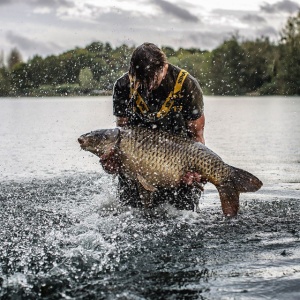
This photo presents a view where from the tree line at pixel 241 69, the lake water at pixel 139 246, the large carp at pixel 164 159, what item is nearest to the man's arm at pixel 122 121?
the large carp at pixel 164 159

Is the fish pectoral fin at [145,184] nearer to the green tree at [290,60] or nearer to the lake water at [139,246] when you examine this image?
the lake water at [139,246]

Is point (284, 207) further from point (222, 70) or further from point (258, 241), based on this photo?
point (222, 70)

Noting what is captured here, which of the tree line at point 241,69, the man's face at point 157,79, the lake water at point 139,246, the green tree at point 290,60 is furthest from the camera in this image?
the green tree at point 290,60

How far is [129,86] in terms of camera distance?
677 centimetres

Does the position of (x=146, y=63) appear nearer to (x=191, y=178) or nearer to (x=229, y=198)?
(x=191, y=178)

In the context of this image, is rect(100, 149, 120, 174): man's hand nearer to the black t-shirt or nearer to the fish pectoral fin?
the fish pectoral fin

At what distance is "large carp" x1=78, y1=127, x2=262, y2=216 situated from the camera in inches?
244

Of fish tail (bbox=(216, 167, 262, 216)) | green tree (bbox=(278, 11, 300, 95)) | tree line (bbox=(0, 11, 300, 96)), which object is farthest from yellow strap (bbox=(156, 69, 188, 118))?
green tree (bbox=(278, 11, 300, 95))

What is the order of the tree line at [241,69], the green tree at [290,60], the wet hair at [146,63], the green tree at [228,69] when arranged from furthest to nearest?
the green tree at [228,69] → the green tree at [290,60] → the tree line at [241,69] → the wet hair at [146,63]

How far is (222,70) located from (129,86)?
9897cm

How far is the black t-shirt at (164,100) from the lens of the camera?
671 cm

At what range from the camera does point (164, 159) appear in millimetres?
6227

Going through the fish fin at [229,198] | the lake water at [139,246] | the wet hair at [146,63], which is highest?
the wet hair at [146,63]

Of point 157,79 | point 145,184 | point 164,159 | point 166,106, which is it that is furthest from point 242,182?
point 157,79
